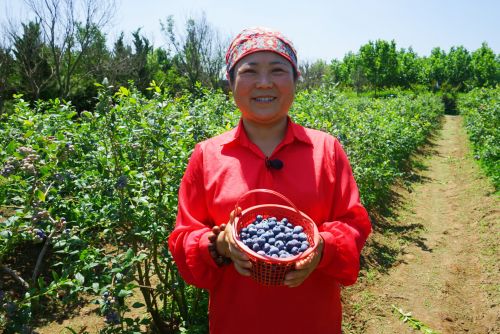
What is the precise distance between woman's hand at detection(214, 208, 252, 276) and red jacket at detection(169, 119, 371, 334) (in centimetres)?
10

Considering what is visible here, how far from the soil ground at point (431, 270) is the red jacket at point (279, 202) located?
81 centimetres

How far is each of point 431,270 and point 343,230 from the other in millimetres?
3785

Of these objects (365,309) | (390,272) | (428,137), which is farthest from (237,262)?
(428,137)

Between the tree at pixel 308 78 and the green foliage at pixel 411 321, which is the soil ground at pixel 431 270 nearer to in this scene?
the green foliage at pixel 411 321

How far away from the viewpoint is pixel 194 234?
1448 millimetres

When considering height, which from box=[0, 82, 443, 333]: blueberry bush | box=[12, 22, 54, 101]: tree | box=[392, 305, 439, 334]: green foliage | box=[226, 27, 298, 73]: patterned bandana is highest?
box=[12, 22, 54, 101]: tree

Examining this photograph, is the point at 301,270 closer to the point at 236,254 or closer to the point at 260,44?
the point at 236,254

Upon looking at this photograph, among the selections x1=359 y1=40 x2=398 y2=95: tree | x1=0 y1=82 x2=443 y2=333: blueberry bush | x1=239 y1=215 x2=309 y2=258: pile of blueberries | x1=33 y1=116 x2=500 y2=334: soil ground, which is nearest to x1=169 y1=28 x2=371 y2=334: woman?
x1=239 y1=215 x2=309 y2=258: pile of blueberries

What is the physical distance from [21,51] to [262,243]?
62.3ft

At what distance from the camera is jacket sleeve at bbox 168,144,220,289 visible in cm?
143

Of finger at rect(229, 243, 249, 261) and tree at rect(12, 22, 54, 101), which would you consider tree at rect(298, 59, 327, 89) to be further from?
finger at rect(229, 243, 249, 261)

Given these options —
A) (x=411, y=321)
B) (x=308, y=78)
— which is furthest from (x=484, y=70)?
(x=411, y=321)

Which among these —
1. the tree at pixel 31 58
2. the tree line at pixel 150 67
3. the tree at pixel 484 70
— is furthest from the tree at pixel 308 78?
the tree at pixel 484 70

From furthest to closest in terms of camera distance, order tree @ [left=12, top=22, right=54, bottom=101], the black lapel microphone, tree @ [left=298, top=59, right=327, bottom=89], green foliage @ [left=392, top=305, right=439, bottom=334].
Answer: tree @ [left=298, top=59, right=327, bottom=89] < tree @ [left=12, top=22, right=54, bottom=101] < green foliage @ [left=392, top=305, right=439, bottom=334] < the black lapel microphone
